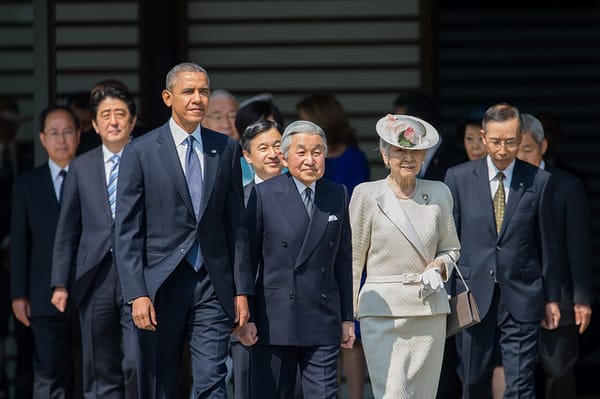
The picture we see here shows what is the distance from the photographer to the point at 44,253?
8.21m

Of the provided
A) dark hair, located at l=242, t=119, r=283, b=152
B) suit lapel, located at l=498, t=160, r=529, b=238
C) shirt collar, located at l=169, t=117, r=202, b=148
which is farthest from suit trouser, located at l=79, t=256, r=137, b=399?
suit lapel, located at l=498, t=160, r=529, b=238

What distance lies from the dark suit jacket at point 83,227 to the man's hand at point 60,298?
1.3 inches

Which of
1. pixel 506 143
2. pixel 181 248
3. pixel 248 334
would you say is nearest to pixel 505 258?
pixel 506 143

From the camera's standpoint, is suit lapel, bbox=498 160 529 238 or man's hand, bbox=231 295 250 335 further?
suit lapel, bbox=498 160 529 238

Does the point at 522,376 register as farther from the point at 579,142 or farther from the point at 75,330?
the point at 579,142

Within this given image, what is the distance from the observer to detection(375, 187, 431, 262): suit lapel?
682 centimetres

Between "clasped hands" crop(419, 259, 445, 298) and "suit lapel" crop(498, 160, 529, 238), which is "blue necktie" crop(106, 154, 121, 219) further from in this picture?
"suit lapel" crop(498, 160, 529, 238)

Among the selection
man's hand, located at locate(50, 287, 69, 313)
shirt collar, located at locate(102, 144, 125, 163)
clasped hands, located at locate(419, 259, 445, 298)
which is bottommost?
man's hand, located at locate(50, 287, 69, 313)

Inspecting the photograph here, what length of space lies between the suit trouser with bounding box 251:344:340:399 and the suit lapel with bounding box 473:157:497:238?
1370mm

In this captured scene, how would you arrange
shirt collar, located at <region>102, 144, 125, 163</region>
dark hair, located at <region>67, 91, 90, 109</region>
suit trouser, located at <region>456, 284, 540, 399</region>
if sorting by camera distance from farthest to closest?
dark hair, located at <region>67, 91, 90, 109</region>
shirt collar, located at <region>102, 144, 125, 163</region>
suit trouser, located at <region>456, 284, 540, 399</region>

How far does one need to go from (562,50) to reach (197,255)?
5.85 meters

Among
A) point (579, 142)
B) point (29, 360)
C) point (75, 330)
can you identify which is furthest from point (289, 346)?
point (579, 142)

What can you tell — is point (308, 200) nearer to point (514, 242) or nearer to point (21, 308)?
point (514, 242)

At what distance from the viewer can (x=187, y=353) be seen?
974 cm
